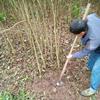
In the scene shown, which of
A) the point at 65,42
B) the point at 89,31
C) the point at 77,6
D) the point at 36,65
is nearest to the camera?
the point at 89,31

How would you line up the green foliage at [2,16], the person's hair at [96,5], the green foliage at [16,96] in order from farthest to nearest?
1. the green foliage at [2,16]
2. the person's hair at [96,5]
3. the green foliage at [16,96]

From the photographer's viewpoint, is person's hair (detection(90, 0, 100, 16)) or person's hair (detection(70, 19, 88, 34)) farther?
person's hair (detection(90, 0, 100, 16))

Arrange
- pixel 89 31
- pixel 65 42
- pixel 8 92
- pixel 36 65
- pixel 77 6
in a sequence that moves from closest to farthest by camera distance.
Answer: pixel 89 31
pixel 8 92
pixel 36 65
pixel 65 42
pixel 77 6

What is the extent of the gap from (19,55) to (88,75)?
101cm

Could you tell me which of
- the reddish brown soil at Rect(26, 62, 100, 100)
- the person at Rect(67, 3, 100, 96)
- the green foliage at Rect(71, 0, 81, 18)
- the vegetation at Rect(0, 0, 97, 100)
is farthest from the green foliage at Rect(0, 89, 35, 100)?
the green foliage at Rect(71, 0, 81, 18)

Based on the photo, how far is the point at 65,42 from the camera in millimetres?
4590

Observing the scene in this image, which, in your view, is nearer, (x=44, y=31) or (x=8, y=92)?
(x=8, y=92)

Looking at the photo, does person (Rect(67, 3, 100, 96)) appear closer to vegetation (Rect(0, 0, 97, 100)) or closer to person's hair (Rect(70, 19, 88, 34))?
person's hair (Rect(70, 19, 88, 34))

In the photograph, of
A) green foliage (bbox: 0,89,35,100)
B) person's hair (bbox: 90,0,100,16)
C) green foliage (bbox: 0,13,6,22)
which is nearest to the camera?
green foliage (bbox: 0,89,35,100)

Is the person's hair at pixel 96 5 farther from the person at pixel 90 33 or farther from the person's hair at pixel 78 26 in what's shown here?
the person's hair at pixel 78 26

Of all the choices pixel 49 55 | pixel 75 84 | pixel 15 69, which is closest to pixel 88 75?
pixel 75 84

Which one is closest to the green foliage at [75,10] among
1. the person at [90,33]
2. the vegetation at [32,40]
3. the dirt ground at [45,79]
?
the vegetation at [32,40]

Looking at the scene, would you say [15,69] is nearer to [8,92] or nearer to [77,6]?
[8,92]

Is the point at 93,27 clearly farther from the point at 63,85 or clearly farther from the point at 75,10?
the point at 75,10
